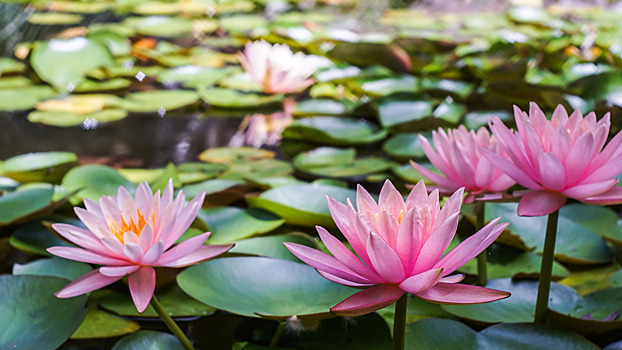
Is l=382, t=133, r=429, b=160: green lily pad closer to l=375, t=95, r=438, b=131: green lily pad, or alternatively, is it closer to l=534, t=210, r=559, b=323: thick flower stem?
l=375, t=95, r=438, b=131: green lily pad

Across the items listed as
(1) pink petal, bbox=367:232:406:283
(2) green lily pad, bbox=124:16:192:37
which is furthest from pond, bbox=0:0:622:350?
(2) green lily pad, bbox=124:16:192:37

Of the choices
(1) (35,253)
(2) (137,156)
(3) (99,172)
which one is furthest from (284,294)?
(2) (137,156)

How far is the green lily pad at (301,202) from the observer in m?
1.03

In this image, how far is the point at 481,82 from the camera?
2156 millimetres

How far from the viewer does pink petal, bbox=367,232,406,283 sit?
20.6 inches

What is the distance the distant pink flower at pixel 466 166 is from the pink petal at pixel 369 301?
0.25 metres

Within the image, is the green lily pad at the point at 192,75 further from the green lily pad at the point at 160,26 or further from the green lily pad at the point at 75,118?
the green lily pad at the point at 160,26

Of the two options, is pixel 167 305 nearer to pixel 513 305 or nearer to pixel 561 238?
pixel 513 305

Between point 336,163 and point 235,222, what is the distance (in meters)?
0.47

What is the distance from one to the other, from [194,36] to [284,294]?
2.39 m

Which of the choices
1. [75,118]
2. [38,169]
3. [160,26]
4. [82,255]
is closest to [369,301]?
[82,255]

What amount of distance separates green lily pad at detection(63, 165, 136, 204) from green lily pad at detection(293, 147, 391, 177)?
1.48ft

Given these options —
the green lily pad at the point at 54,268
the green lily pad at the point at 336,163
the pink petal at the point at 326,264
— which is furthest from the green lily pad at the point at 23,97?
the pink petal at the point at 326,264

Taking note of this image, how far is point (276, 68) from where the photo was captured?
6.37ft
